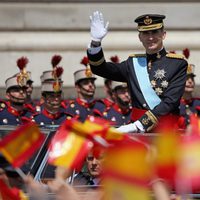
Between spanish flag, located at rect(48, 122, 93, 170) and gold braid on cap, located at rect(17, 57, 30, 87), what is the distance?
593 centimetres

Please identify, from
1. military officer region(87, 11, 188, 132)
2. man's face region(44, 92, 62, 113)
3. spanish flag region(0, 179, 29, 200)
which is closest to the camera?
spanish flag region(0, 179, 29, 200)

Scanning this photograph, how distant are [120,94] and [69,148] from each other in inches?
241

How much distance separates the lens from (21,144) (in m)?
5.87

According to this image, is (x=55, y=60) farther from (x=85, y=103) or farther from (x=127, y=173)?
(x=127, y=173)

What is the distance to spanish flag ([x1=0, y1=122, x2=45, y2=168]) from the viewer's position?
19.1 ft

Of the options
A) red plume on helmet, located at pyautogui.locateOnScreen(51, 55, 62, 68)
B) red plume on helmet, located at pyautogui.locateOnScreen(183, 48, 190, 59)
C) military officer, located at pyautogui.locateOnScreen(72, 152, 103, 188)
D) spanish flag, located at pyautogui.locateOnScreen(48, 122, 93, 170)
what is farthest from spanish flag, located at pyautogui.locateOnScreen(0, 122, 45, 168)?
red plume on helmet, located at pyautogui.locateOnScreen(183, 48, 190, 59)

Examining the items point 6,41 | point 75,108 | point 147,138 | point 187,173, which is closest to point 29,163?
point 147,138

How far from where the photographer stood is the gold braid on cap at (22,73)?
11.8m

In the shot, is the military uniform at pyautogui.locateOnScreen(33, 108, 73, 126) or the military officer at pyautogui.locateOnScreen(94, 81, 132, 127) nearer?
the military uniform at pyautogui.locateOnScreen(33, 108, 73, 126)

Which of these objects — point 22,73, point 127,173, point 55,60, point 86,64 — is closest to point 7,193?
point 127,173

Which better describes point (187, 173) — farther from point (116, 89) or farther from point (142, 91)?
point (116, 89)

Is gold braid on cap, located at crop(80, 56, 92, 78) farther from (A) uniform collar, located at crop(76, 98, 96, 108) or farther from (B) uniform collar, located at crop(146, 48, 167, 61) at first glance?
(B) uniform collar, located at crop(146, 48, 167, 61)

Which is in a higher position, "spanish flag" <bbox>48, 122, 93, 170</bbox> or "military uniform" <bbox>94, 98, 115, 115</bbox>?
"spanish flag" <bbox>48, 122, 93, 170</bbox>

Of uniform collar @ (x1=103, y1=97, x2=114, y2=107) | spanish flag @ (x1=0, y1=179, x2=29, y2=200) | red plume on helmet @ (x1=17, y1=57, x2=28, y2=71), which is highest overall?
red plume on helmet @ (x1=17, y1=57, x2=28, y2=71)
